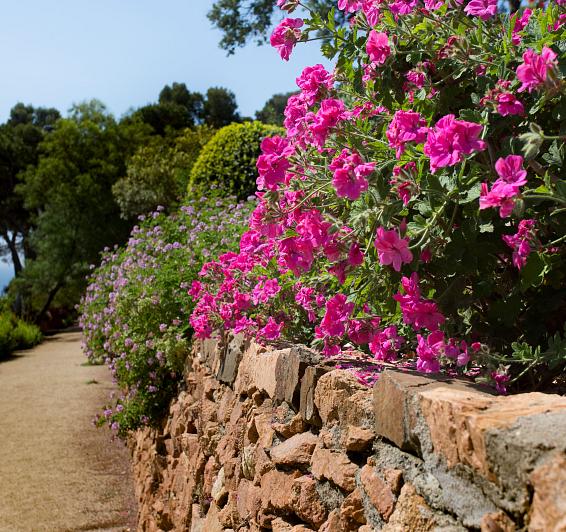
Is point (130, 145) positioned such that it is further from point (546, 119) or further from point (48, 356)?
point (546, 119)

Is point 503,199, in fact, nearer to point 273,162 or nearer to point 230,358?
point 273,162

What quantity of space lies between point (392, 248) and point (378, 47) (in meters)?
0.63

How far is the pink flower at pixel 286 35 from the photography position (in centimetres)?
223

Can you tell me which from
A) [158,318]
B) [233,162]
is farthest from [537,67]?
[233,162]

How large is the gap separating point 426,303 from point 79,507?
4.96 meters

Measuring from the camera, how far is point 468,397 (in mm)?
1472

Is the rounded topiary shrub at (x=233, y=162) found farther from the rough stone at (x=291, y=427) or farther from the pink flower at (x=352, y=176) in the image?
the pink flower at (x=352, y=176)

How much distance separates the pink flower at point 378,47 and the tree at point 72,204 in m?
19.6

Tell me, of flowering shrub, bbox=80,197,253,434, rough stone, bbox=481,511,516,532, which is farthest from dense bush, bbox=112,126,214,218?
rough stone, bbox=481,511,516,532

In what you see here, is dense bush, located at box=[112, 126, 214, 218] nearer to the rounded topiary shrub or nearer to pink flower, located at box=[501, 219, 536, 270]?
the rounded topiary shrub

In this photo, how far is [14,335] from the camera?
15.5 meters

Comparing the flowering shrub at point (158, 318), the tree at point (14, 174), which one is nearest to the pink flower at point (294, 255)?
the flowering shrub at point (158, 318)

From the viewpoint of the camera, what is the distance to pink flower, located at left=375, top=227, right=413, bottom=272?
1.70 metres

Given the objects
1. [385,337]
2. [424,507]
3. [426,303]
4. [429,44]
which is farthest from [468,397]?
[429,44]
